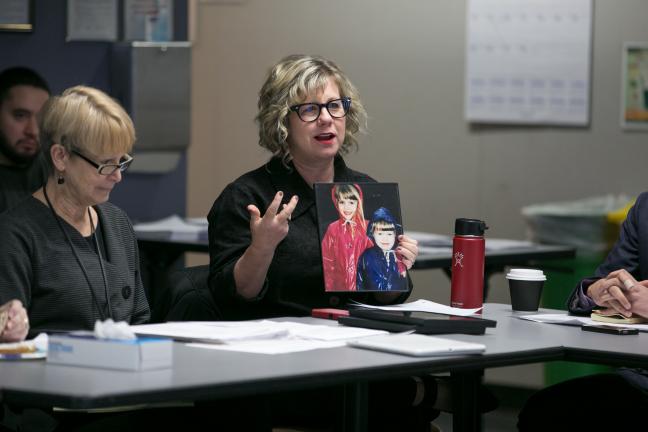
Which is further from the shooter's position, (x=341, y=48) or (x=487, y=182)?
(x=341, y=48)

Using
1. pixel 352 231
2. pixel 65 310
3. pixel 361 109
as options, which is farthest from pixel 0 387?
pixel 361 109

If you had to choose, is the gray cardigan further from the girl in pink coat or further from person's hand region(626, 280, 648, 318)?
person's hand region(626, 280, 648, 318)

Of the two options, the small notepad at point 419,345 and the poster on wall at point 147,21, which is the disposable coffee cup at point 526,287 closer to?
the small notepad at point 419,345

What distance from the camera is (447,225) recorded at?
5961 mm

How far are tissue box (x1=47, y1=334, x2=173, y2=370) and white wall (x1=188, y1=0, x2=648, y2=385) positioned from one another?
4.02 m

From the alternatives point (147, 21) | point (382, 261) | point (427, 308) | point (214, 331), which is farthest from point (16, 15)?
point (214, 331)

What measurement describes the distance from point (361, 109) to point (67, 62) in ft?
8.28

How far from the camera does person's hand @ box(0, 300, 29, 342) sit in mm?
2168

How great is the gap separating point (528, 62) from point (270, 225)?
3366 millimetres

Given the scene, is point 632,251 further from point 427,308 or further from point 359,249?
point 359,249

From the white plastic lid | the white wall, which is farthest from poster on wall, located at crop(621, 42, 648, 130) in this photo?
the white plastic lid

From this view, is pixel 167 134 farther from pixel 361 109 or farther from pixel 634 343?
pixel 634 343

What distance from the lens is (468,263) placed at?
110 inches

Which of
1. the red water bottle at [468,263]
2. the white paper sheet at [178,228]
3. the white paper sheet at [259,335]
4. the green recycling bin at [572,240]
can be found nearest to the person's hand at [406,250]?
the red water bottle at [468,263]
